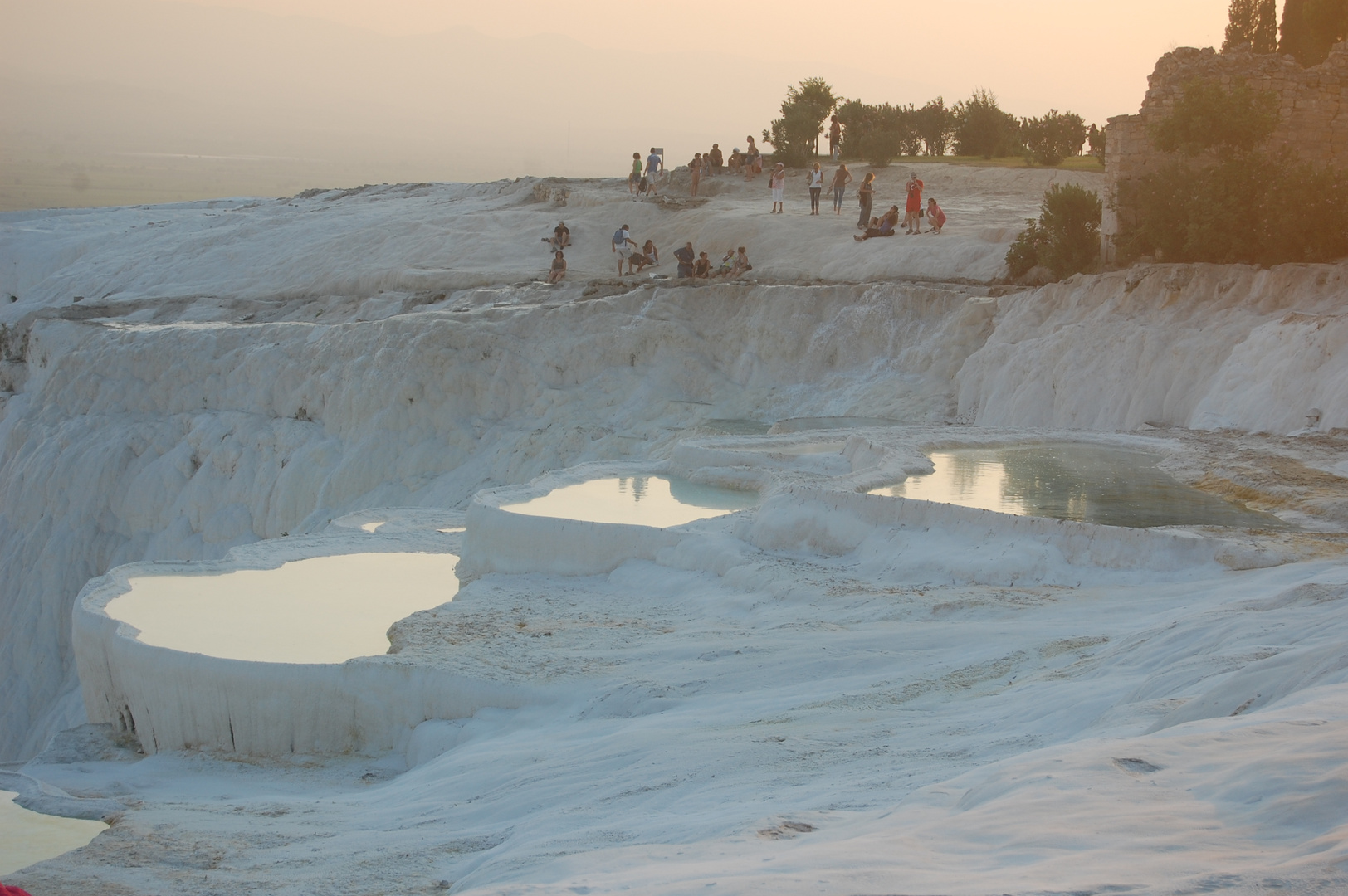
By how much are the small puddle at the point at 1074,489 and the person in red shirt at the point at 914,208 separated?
388 inches

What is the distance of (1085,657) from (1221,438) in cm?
611

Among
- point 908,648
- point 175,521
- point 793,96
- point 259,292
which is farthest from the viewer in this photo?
point 793,96

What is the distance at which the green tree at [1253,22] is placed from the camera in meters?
27.1

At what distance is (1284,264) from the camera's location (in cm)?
1320

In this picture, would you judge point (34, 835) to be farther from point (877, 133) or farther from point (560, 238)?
point (877, 133)

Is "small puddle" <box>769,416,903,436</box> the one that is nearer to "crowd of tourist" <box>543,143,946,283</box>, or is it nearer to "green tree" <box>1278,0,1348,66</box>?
"crowd of tourist" <box>543,143,946,283</box>

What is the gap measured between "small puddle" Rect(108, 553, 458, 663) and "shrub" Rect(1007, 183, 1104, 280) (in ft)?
33.5

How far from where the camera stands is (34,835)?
5.52 m

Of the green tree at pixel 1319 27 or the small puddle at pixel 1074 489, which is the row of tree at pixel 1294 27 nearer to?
the green tree at pixel 1319 27

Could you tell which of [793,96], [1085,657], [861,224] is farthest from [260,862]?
[793,96]

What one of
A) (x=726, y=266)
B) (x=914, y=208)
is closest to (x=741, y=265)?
(x=726, y=266)

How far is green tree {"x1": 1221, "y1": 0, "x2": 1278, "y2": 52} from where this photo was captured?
27.1m

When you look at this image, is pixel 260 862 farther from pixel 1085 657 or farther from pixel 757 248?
pixel 757 248

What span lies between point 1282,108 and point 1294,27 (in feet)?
32.1
